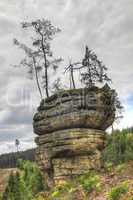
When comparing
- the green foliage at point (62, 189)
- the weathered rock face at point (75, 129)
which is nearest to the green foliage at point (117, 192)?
the green foliage at point (62, 189)

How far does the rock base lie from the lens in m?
41.3

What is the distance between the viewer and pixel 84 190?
37.3 meters

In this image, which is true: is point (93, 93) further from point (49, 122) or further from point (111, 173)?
point (111, 173)

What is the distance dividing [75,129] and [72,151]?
6.73ft

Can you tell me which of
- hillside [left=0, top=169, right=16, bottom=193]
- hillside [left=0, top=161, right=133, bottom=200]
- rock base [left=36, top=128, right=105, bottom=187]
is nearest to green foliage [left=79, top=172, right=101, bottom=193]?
hillside [left=0, top=161, right=133, bottom=200]

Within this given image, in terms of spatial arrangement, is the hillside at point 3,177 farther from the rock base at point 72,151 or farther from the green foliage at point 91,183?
the green foliage at point 91,183

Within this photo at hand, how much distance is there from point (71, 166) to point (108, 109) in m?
6.44

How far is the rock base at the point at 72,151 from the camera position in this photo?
136 ft

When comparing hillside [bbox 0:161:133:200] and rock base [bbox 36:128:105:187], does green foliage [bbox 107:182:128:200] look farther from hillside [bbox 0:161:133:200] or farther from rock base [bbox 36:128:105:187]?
rock base [bbox 36:128:105:187]

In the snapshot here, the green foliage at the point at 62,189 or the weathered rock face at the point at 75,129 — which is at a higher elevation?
the weathered rock face at the point at 75,129

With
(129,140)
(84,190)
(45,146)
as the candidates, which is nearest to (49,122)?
(45,146)

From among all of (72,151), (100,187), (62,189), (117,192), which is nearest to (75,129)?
(72,151)

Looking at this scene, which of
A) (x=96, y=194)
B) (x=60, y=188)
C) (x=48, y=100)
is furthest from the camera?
(x=48, y=100)

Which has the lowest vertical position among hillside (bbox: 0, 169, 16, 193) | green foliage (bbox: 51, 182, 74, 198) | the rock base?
hillside (bbox: 0, 169, 16, 193)
